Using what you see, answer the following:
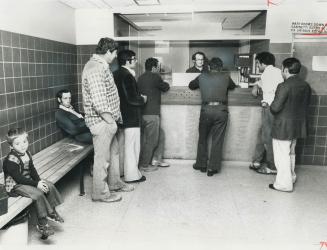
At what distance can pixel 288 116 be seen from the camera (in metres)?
3.63

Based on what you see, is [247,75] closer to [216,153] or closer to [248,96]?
[248,96]

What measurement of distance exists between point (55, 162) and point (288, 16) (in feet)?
12.8

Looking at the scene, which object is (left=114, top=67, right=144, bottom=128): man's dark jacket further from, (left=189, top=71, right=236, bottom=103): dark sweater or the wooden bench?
(left=189, top=71, right=236, bottom=103): dark sweater

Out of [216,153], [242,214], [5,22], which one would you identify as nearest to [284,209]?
[242,214]

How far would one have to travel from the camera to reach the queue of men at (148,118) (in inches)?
125

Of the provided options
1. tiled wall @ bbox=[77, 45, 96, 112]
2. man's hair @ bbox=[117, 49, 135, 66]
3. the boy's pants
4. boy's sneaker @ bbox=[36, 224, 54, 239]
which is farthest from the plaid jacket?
tiled wall @ bbox=[77, 45, 96, 112]

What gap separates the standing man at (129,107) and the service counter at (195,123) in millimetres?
888

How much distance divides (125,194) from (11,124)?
4.73ft

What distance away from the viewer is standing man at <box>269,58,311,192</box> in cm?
354

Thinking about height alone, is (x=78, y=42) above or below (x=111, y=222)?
above

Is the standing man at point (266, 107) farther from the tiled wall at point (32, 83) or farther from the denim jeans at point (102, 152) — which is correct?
the tiled wall at point (32, 83)

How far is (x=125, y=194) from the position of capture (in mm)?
3664

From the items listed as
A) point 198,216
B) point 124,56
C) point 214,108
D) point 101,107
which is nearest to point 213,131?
point 214,108

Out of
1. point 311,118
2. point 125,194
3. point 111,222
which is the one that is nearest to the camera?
point 111,222
